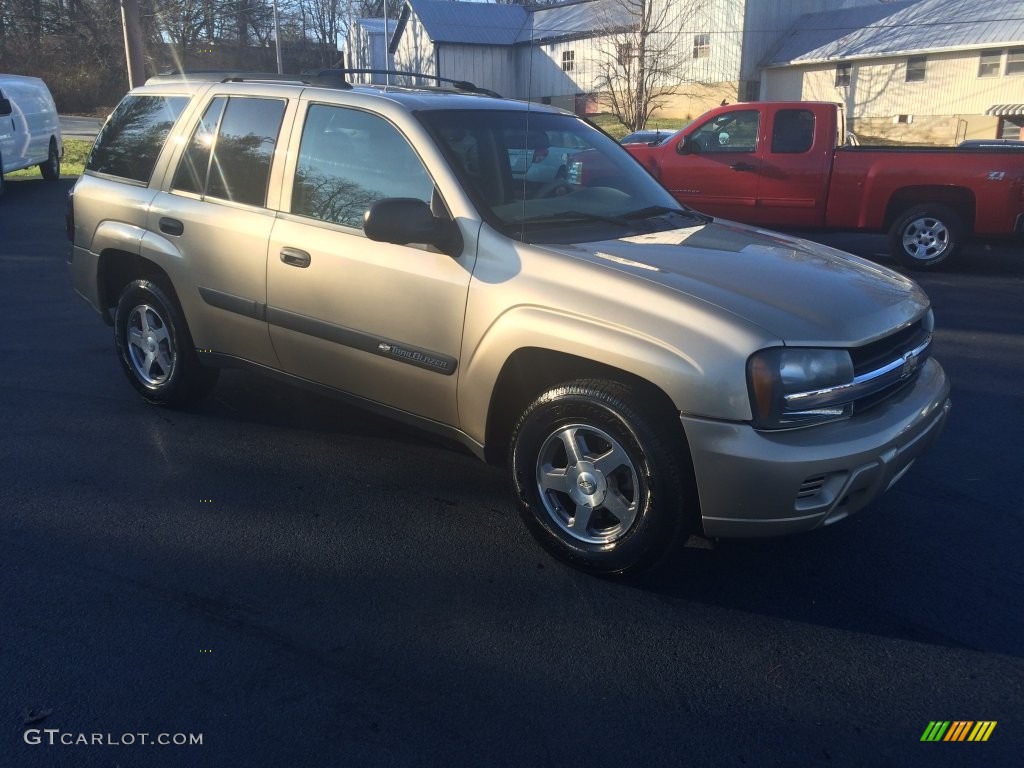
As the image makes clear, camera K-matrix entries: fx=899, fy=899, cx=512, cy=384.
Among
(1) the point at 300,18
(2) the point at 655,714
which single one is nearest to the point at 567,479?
(2) the point at 655,714

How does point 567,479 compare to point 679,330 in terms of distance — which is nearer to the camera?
point 679,330

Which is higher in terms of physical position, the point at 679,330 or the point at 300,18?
the point at 300,18

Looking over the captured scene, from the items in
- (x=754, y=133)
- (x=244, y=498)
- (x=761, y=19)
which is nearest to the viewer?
(x=244, y=498)

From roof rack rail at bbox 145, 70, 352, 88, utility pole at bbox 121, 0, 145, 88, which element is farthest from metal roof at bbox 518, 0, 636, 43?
roof rack rail at bbox 145, 70, 352, 88

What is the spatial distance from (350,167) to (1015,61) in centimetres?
3473

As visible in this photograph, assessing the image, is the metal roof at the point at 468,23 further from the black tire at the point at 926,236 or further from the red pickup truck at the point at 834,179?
the black tire at the point at 926,236

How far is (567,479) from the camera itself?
3.52 metres

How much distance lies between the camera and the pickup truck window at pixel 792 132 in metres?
10.8

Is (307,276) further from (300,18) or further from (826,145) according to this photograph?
(300,18)

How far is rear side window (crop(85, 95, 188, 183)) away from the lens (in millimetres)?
5121

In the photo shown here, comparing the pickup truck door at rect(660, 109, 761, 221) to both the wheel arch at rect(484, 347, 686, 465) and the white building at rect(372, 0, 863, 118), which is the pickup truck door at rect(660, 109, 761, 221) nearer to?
the wheel arch at rect(484, 347, 686, 465)

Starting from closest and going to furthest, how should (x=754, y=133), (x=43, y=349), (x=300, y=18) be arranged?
(x=43, y=349) → (x=754, y=133) → (x=300, y=18)

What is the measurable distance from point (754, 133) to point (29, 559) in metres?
9.80

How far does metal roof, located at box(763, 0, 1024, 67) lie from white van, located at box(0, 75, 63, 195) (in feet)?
94.6
